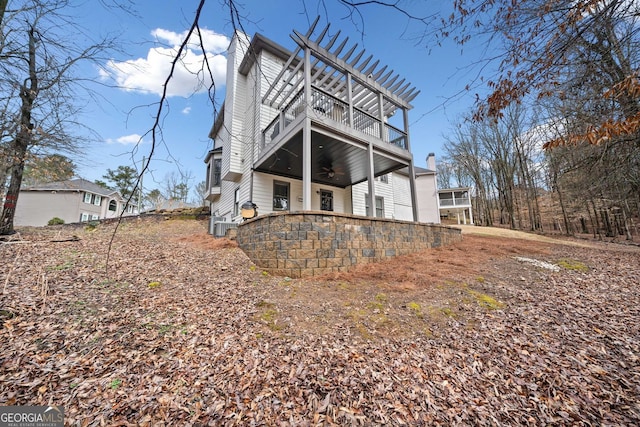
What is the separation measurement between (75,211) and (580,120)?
3098 centimetres

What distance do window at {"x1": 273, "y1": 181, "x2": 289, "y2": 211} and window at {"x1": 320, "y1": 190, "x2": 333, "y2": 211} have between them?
1.76m

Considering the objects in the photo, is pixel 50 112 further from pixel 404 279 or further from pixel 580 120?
pixel 580 120

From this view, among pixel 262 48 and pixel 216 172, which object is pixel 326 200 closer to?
pixel 216 172

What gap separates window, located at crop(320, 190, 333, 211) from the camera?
35.1ft

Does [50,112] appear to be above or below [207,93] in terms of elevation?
above

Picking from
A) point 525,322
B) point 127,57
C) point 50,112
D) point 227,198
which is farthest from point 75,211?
point 525,322

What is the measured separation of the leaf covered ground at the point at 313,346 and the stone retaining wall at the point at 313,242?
1.36 feet

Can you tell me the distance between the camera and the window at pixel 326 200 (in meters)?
10.7

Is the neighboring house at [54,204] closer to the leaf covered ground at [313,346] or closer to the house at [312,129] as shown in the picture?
the house at [312,129]

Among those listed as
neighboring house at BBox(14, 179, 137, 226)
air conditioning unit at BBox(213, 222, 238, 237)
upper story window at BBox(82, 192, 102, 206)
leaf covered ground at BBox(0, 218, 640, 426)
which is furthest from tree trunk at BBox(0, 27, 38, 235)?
upper story window at BBox(82, 192, 102, 206)

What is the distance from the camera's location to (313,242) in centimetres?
514

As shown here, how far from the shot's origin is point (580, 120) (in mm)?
4082

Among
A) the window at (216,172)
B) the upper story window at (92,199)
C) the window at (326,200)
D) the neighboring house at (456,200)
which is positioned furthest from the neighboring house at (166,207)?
the neighboring house at (456,200)

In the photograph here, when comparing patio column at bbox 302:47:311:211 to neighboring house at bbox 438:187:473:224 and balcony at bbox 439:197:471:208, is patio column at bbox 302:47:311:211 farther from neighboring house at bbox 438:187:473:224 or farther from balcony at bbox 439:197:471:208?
balcony at bbox 439:197:471:208
